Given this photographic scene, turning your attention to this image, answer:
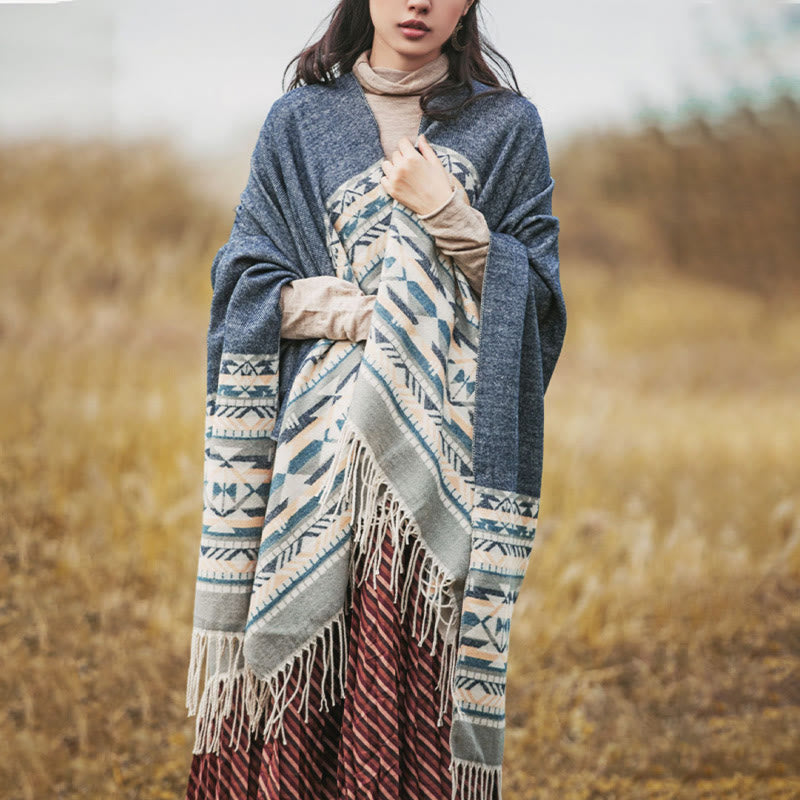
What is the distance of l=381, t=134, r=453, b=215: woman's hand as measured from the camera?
157cm

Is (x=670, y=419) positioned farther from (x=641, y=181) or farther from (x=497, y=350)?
(x=497, y=350)

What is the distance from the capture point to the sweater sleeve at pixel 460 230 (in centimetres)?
157

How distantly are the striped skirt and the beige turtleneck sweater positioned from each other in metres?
0.36

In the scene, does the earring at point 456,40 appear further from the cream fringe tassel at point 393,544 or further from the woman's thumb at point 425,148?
the cream fringe tassel at point 393,544

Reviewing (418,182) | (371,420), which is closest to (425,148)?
(418,182)

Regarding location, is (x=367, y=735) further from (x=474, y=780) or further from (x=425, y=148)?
(x=425, y=148)

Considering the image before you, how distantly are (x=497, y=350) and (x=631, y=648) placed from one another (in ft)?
7.59

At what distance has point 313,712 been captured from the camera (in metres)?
1.63

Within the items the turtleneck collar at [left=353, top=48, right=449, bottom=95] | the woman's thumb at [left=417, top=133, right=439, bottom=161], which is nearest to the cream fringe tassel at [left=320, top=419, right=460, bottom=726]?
the woman's thumb at [left=417, top=133, right=439, bottom=161]

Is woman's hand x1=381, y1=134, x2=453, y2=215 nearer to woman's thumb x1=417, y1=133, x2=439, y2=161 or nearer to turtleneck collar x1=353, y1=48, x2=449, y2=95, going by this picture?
woman's thumb x1=417, y1=133, x2=439, y2=161

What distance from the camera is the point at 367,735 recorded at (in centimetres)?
155

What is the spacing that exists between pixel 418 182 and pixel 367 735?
832mm

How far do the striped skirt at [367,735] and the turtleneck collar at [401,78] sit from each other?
726mm

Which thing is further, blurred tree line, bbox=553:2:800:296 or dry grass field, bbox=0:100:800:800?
blurred tree line, bbox=553:2:800:296
